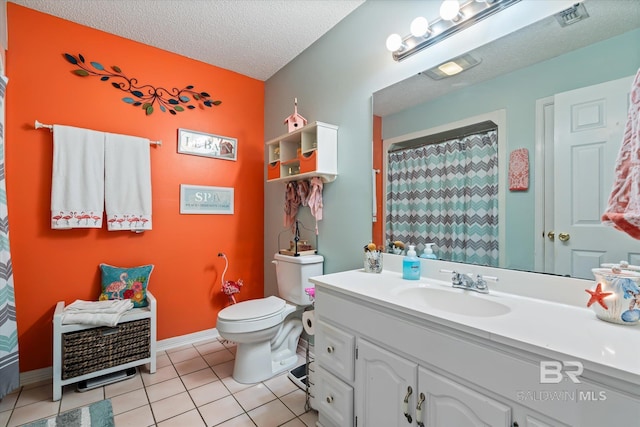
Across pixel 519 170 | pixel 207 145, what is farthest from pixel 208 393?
pixel 519 170

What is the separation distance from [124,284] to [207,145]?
4.33 feet

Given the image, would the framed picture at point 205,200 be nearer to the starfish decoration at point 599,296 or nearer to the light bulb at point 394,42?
the light bulb at point 394,42

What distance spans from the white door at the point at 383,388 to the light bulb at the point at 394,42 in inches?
60.3

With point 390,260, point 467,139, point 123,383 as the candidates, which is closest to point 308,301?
point 390,260

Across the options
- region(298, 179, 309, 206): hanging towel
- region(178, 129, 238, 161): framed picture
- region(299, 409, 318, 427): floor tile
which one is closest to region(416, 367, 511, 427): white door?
region(299, 409, 318, 427): floor tile

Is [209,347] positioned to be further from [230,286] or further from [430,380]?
[430,380]

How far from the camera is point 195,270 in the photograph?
2.57 meters

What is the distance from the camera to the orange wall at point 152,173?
1922mm

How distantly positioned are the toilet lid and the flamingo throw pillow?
0.69 m

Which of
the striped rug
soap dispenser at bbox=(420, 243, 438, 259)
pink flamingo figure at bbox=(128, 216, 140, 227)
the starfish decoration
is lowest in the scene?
the striped rug

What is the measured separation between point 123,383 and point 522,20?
2.97 metres

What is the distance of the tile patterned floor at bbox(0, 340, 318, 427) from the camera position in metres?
1.57

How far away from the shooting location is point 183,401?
1.73 metres

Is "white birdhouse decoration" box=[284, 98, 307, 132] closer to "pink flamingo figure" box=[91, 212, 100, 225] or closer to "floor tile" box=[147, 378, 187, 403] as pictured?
"pink flamingo figure" box=[91, 212, 100, 225]
